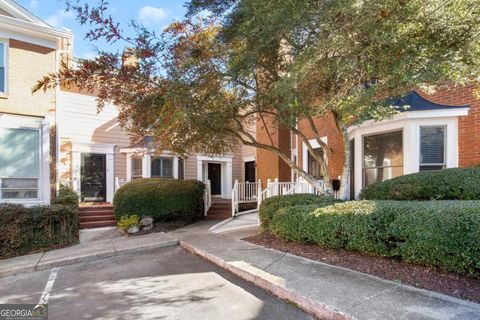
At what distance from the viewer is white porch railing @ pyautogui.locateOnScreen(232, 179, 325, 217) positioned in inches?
430

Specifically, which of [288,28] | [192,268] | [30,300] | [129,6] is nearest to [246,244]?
[192,268]

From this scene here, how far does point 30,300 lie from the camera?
16.3 ft

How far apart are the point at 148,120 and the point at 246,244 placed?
362cm

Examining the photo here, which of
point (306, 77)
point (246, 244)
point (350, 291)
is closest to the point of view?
point (350, 291)

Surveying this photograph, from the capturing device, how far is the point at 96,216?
1182cm

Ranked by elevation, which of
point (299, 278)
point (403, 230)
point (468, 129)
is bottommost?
point (299, 278)

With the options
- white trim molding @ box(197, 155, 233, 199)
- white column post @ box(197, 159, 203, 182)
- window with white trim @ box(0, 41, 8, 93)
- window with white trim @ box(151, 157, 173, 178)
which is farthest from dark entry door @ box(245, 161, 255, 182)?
window with white trim @ box(0, 41, 8, 93)

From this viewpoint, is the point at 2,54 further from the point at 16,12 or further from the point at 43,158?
the point at 43,158

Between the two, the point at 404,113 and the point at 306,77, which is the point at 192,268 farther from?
the point at 404,113

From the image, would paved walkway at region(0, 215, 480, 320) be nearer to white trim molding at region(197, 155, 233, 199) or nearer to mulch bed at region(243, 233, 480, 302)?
mulch bed at region(243, 233, 480, 302)

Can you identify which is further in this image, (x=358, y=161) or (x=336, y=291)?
(x=358, y=161)

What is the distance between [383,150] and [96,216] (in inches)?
391

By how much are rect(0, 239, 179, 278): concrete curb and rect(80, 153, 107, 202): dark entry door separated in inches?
247

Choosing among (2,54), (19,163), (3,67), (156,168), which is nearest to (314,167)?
(156,168)
